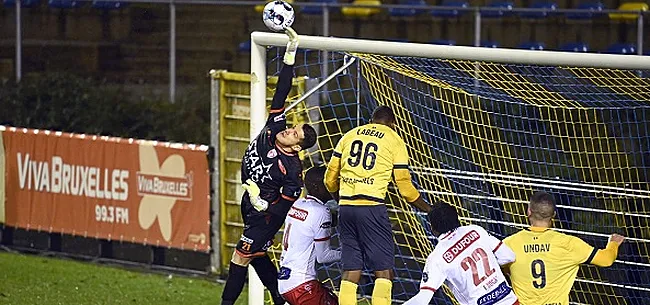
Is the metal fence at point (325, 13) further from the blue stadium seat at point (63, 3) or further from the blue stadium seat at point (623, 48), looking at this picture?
the blue stadium seat at point (63, 3)

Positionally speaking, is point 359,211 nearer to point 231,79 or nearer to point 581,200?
point 581,200

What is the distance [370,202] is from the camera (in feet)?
30.7

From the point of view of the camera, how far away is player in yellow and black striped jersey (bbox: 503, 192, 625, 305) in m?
8.17

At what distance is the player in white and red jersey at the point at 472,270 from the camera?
8.18 m

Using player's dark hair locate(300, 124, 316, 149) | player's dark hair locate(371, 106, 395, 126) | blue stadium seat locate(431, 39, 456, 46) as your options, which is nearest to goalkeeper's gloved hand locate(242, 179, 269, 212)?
player's dark hair locate(300, 124, 316, 149)

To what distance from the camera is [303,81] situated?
12.1 m

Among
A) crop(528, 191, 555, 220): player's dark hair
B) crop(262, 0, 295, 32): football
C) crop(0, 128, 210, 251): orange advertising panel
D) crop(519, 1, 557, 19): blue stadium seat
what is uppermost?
crop(519, 1, 557, 19): blue stadium seat

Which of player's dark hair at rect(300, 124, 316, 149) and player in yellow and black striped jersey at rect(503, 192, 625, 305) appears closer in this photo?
player in yellow and black striped jersey at rect(503, 192, 625, 305)

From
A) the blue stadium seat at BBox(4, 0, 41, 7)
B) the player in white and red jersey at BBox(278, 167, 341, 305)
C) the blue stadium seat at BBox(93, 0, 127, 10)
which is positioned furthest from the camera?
the blue stadium seat at BBox(93, 0, 127, 10)

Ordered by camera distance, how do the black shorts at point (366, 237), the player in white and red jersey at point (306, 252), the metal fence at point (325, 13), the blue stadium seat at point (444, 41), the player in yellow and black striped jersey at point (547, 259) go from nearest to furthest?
the player in yellow and black striped jersey at point (547, 259)
the black shorts at point (366, 237)
the player in white and red jersey at point (306, 252)
the metal fence at point (325, 13)
the blue stadium seat at point (444, 41)

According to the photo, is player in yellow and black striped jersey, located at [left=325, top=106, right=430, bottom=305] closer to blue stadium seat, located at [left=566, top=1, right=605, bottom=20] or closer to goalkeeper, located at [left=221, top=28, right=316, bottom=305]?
goalkeeper, located at [left=221, top=28, right=316, bottom=305]

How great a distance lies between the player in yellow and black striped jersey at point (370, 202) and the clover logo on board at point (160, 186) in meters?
3.61

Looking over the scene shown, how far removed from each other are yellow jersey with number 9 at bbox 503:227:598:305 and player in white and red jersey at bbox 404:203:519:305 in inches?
3.5

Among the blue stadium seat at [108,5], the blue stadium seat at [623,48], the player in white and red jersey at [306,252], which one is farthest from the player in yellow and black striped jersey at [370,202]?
the blue stadium seat at [108,5]
